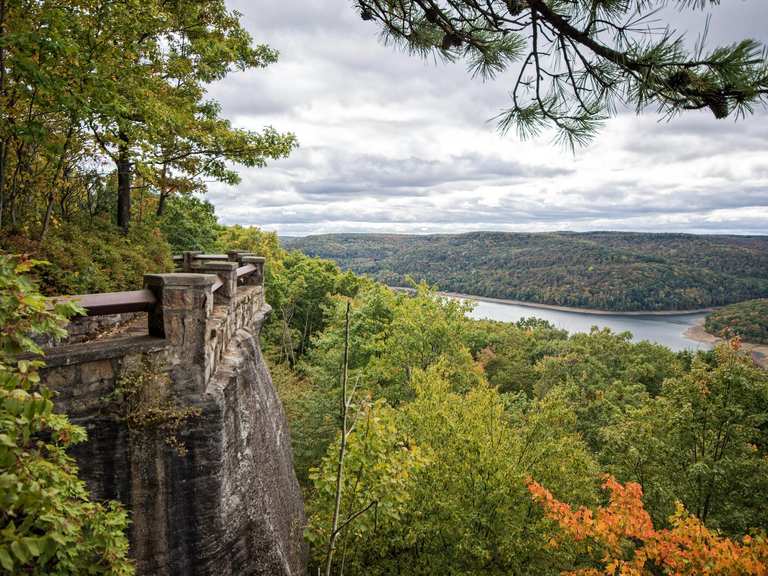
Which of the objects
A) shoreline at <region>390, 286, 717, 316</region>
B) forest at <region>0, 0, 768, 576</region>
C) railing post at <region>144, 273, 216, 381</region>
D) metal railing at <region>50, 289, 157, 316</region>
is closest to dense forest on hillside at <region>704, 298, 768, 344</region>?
shoreline at <region>390, 286, 717, 316</region>

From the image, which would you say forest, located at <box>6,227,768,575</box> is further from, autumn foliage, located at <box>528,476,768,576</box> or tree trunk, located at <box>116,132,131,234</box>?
tree trunk, located at <box>116,132,131,234</box>

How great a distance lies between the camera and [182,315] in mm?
3695

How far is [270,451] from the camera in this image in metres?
5.91

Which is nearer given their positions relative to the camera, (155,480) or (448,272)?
(155,480)

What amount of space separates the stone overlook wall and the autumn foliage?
230 inches

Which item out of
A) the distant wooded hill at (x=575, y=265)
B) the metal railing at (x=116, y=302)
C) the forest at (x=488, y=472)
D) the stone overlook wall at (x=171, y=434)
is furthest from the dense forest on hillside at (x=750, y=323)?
the metal railing at (x=116, y=302)

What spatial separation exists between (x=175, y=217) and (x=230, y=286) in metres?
12.8

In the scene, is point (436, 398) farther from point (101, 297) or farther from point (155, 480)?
point (101, 297)

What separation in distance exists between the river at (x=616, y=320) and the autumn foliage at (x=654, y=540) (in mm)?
65874

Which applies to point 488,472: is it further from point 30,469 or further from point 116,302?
point 30,469

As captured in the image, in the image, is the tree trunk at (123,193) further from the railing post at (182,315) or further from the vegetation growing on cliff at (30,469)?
the vegetation growing on cliff at (30,469)

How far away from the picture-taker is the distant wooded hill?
345 feet

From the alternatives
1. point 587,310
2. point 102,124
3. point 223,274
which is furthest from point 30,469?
point 587,310

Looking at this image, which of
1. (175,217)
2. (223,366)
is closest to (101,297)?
(223,366)
